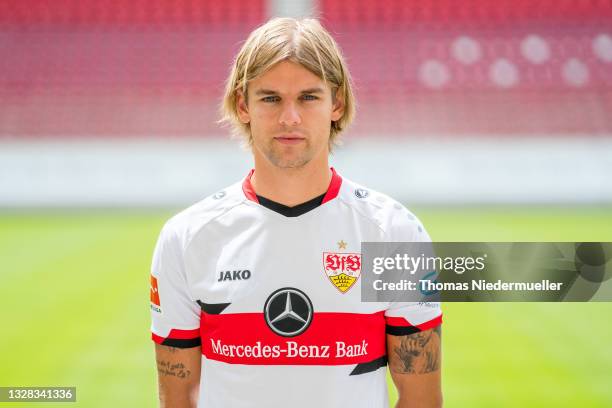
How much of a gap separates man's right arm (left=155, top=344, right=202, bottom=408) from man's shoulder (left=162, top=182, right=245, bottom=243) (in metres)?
0.34

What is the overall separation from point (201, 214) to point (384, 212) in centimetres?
54

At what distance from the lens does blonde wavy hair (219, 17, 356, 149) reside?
6.09 feet

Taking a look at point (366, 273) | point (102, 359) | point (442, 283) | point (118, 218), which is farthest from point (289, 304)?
point (118, 218)

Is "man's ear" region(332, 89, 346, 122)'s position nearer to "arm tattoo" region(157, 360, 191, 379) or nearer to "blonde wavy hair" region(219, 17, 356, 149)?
"blonde wavy hair" region(219, 17, 356, 149)

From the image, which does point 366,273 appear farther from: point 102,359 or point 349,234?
point 102,359

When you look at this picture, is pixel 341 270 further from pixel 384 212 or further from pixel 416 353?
pixel 416 353

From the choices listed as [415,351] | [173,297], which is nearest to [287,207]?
[173,297]

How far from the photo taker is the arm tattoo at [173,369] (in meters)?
2.00

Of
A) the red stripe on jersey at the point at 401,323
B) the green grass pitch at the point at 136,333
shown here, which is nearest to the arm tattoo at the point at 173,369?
the red stripe on jersey at the point at 401,323

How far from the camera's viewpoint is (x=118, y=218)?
1081cm

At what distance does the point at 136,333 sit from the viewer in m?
5.61

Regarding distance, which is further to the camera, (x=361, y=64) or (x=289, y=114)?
(x=361, y=64)

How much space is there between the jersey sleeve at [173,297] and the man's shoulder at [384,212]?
1.69 feet

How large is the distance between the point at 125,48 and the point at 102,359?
460 inches
